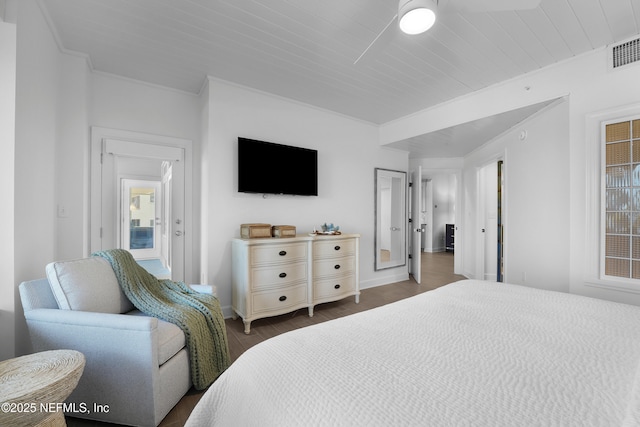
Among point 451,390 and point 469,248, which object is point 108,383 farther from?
point 469,248

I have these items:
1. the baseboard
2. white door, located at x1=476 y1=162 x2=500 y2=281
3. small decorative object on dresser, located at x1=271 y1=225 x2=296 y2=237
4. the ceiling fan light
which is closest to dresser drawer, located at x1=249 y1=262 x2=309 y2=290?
small decorative object on dresser, located at x1=271 y1=225 x2=296 y2=237

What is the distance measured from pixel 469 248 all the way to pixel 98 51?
5.62 m

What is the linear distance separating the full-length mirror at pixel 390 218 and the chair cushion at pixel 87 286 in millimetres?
3344

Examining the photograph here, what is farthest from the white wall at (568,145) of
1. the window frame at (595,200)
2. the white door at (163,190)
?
the white door at (163,190)

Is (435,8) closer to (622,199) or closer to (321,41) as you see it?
(321,41)

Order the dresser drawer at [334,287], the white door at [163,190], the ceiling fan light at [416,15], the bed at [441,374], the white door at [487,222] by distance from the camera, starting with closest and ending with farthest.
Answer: the bed at [441,374]
the ceiling fan light at [416,15]
the white door at [163,190]
the dresser drawer at [334,287]
the white door at [487,222]

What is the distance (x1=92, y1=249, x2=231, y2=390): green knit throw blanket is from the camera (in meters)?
1.67

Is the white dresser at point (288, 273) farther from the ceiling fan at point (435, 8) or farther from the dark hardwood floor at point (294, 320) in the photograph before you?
the ceiling fan at point (435, 8)

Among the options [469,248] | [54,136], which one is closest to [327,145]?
[54,136]

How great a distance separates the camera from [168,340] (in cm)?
151

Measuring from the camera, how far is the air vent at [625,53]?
211cm

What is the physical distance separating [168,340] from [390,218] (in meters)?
3.68

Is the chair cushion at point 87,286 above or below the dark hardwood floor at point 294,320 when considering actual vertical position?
above

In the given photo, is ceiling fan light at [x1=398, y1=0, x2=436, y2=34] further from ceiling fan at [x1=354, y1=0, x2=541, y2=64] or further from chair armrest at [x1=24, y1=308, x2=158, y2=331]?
chair armrest at [x1=24, y1=308, x2=158, y2=331]
